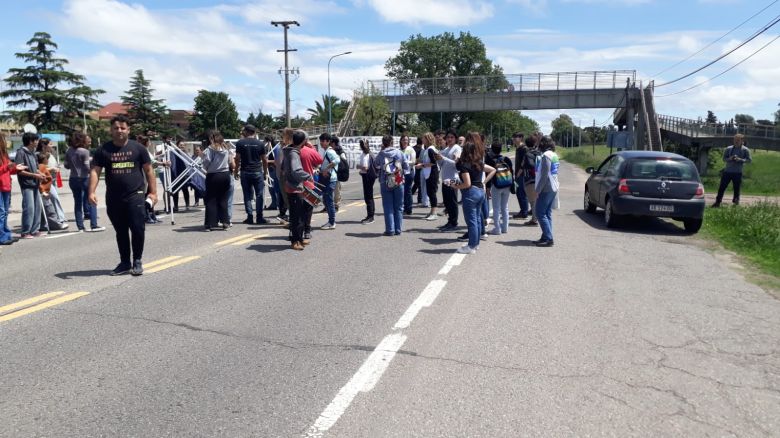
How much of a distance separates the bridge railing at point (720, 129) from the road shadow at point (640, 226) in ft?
80.9

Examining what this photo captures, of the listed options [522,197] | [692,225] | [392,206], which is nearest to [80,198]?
[392,206]

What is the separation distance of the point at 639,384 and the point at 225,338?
317cm

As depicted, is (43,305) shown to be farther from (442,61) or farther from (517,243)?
(442,61)

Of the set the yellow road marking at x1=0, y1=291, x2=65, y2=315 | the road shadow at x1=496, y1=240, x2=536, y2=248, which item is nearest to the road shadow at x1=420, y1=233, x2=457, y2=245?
the road shadow at x1=496, y1=240, x2=536, y2=248

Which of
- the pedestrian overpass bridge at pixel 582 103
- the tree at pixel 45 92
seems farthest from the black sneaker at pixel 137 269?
the tree at pixel 45 92

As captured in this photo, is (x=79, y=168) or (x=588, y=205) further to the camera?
(x=588, y=205)

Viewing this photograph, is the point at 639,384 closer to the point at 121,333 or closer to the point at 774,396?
the point at 774,396

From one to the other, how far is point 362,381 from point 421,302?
2156mm

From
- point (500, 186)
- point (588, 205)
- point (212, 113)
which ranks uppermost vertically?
point (212, 113)

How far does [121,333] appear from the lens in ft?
16.9

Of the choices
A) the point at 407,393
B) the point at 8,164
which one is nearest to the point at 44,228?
the point at 8,164

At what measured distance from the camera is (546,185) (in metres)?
9.54

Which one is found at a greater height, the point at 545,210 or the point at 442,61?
the point at 442,61

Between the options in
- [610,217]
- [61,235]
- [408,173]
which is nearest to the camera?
[61,235]
